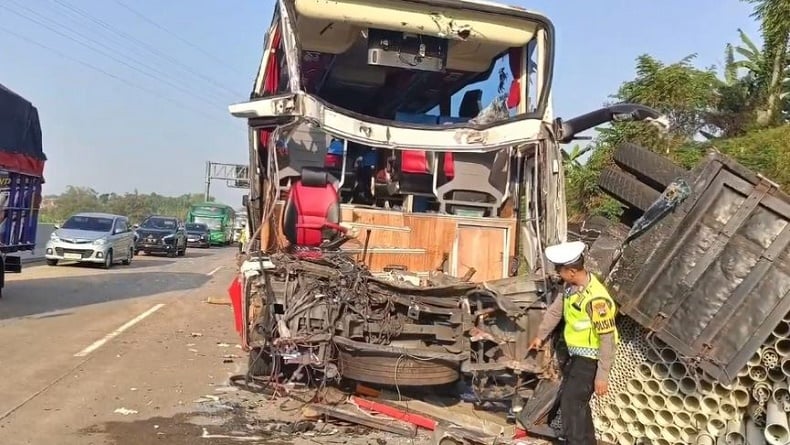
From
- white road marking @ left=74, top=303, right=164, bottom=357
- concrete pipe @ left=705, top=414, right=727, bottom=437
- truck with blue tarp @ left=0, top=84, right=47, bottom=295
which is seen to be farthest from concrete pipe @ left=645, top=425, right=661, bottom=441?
truck with blue tarp @ left=0, top=84, right=47, bottom=295

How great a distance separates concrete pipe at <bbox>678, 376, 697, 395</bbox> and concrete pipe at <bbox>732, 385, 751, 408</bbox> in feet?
0.81

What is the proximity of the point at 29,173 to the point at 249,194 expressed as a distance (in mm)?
8258

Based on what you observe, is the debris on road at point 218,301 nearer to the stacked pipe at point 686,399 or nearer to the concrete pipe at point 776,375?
the stacked pipe at point 686,399

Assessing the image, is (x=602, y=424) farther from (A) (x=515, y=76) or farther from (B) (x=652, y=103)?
(B) (x=652, y=103)

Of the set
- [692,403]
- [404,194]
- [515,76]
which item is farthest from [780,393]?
[404,194]

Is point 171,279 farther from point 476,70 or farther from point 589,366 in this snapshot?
point 589,366

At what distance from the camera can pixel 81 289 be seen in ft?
46.9

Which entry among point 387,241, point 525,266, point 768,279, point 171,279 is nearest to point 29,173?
point 171,279

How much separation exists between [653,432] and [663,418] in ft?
0.41

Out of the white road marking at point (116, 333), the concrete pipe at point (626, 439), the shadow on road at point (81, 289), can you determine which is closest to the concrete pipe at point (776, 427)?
the concrete pipe at point (626, 439)

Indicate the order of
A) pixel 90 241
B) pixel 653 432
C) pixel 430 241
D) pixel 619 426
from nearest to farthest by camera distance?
pixel 653 432 < pixel 619 426 < pixel 430 241 < pixel 90 241

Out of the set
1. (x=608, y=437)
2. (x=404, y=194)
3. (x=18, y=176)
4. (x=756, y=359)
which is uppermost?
(x=18, y=176)

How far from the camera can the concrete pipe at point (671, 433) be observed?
4.97m

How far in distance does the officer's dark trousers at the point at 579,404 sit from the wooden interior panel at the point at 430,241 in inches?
76.7
